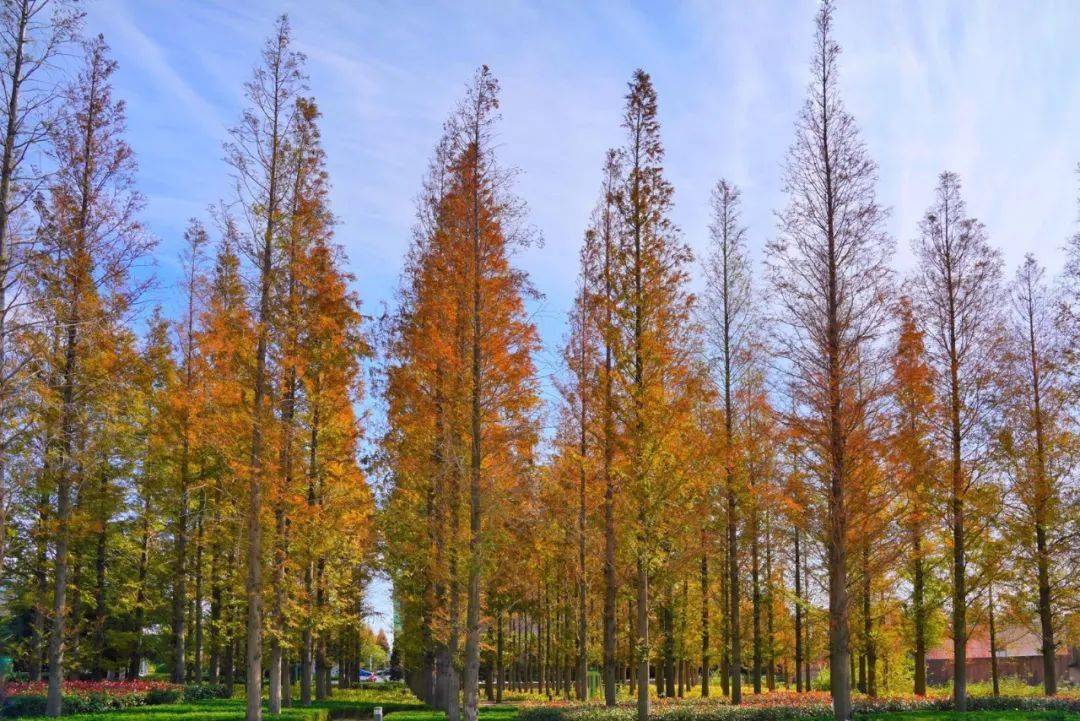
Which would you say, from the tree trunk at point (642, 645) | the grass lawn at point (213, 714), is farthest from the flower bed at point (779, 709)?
the grass lawn at point (213, 714)

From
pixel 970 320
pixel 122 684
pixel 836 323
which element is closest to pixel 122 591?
pixel 122 684

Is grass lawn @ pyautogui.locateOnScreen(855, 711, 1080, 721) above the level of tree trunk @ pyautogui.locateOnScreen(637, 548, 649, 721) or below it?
below

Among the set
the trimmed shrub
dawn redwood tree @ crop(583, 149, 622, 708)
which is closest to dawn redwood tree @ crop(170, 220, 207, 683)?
the trimmed shrub

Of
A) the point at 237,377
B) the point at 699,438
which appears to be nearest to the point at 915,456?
the point at 699,438

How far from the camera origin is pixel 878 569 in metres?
16.6

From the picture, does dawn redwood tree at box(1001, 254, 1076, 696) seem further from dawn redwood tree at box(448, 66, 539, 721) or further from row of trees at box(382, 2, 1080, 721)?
dawn redwood tree at box(448, 66, 539, 721)

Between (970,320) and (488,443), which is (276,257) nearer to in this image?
(488,443)

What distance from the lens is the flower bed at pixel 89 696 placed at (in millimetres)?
20266

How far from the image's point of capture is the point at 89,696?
71.6 feet

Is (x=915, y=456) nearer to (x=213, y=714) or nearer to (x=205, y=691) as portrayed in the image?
(x=213, y=714)

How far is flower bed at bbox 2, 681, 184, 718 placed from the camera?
798 inches

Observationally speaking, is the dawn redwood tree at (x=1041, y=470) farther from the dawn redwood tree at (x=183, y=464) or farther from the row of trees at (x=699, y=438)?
the dawn redwood tree at (x=183, y=464)

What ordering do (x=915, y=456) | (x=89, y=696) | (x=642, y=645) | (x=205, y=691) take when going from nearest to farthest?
(x=642, y=645), (x=915, y=456), (x=89, y=696), (x=205, y=691)

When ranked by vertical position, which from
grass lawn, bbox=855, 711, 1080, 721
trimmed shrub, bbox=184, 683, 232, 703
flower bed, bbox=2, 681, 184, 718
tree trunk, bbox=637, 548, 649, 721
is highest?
tree trunk, bbox=637, 548, 649, 721
